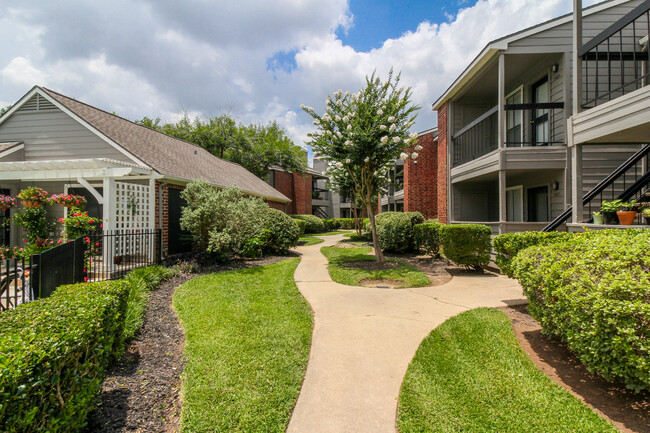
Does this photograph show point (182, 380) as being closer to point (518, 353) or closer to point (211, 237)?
point (518, 353)

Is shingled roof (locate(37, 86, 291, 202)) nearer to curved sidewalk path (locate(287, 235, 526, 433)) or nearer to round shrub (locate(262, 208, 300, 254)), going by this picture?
round shrub (locate(262, 208, 300, 254))

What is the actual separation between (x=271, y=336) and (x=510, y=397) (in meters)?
2.77

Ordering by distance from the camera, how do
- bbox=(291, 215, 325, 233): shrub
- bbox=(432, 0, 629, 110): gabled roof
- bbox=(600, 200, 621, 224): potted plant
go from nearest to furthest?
bbox=(600, 200, 621, 224): potted plant, bbox=(432, 0, 629, 110): gabled roof, bbox=(291, 215, 325, 233): shrub

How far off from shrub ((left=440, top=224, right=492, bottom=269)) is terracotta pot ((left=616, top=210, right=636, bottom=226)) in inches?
99.7

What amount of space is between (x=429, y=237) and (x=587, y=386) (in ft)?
25.9

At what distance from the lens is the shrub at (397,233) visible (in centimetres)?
1173

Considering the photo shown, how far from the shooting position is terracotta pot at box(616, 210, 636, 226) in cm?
599

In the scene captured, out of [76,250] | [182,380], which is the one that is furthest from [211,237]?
[182,380]

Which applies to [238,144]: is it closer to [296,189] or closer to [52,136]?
[296,189]

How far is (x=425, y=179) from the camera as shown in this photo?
53.0 feet

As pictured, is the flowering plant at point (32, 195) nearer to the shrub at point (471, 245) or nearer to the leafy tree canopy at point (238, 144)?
the shrub at point (471, 245)

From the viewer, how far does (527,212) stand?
1111cm

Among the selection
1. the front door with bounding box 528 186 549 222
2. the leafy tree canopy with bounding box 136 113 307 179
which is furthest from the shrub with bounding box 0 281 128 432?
the leafy tree canopy with bounding box 136 113 307 179

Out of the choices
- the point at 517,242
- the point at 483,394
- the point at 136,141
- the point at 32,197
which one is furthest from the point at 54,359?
the point at 136,141
